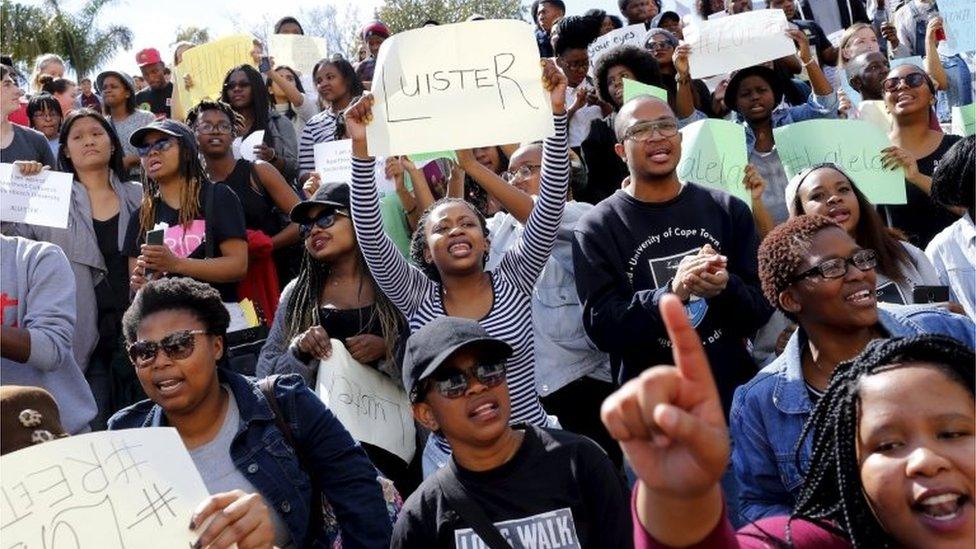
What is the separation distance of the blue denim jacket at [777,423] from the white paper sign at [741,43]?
3806 millimetres

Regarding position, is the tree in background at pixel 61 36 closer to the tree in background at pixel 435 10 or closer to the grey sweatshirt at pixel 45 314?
the tree in background at pixel 435 10

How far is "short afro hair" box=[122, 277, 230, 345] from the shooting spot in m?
4.10

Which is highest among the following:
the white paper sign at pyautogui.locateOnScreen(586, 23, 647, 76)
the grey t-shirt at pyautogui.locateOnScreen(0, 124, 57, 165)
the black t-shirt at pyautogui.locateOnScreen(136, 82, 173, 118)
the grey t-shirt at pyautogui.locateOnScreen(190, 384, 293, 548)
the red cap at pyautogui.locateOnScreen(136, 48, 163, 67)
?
the red cap at pyautogui.locateOnScreen(136, 48, 163, 67)

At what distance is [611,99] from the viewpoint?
7.35m

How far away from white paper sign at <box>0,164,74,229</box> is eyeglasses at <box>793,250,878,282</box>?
12.4 feet

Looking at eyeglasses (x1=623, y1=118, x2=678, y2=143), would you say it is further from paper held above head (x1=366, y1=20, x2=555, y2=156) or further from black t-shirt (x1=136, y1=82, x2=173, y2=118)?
black t-shirt (x1=136, y1=82, x2=173, y2=118)

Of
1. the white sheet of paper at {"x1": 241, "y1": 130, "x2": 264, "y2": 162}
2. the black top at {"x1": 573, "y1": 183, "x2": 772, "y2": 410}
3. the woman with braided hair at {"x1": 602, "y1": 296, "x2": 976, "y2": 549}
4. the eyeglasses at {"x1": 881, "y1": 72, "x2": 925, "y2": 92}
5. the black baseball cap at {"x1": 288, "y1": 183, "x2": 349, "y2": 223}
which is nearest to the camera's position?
the woman with braided hair at {"x1": 602, "y1": 296, "x2": 976, "y2": 549}

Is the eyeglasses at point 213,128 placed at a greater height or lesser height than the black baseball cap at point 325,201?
greater

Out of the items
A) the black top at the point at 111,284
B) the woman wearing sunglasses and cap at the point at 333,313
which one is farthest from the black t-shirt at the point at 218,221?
the woman wearing sunglasses and cap at the point at 333,313

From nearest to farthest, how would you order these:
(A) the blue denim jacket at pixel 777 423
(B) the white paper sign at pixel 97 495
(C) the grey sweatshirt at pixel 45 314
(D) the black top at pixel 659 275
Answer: (B) the white paper sign at pixel 97 495 < (A) the blue denim jacket at pixel 777 423 < (D) the black top at pixel 659 275 < (C) the grey sweatshirt at pixel 45 314

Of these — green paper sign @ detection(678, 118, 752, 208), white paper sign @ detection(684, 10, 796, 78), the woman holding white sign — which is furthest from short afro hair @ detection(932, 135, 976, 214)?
white paper sign @ detection(684, 10, 796, 78)

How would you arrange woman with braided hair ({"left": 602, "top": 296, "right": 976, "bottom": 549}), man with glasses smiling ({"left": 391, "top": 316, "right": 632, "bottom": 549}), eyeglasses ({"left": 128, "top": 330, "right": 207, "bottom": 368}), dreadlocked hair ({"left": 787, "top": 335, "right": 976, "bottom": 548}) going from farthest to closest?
eyeglasses ({"left": 128, "top": 330, "right": 207, "bottom": 368}), man with glasses smiling ({"left": 391, "top": 316, "right": 632, "bottom": 549}), dreadlocked hair ({"left": 787, "top": 335, "right": 976, "bottom": 548}), woman with braided hair ({"left": 602, "top": 296, "right": 976, "bottom": 549})

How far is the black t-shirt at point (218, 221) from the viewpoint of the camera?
5992 millimetres

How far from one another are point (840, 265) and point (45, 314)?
3.00m
